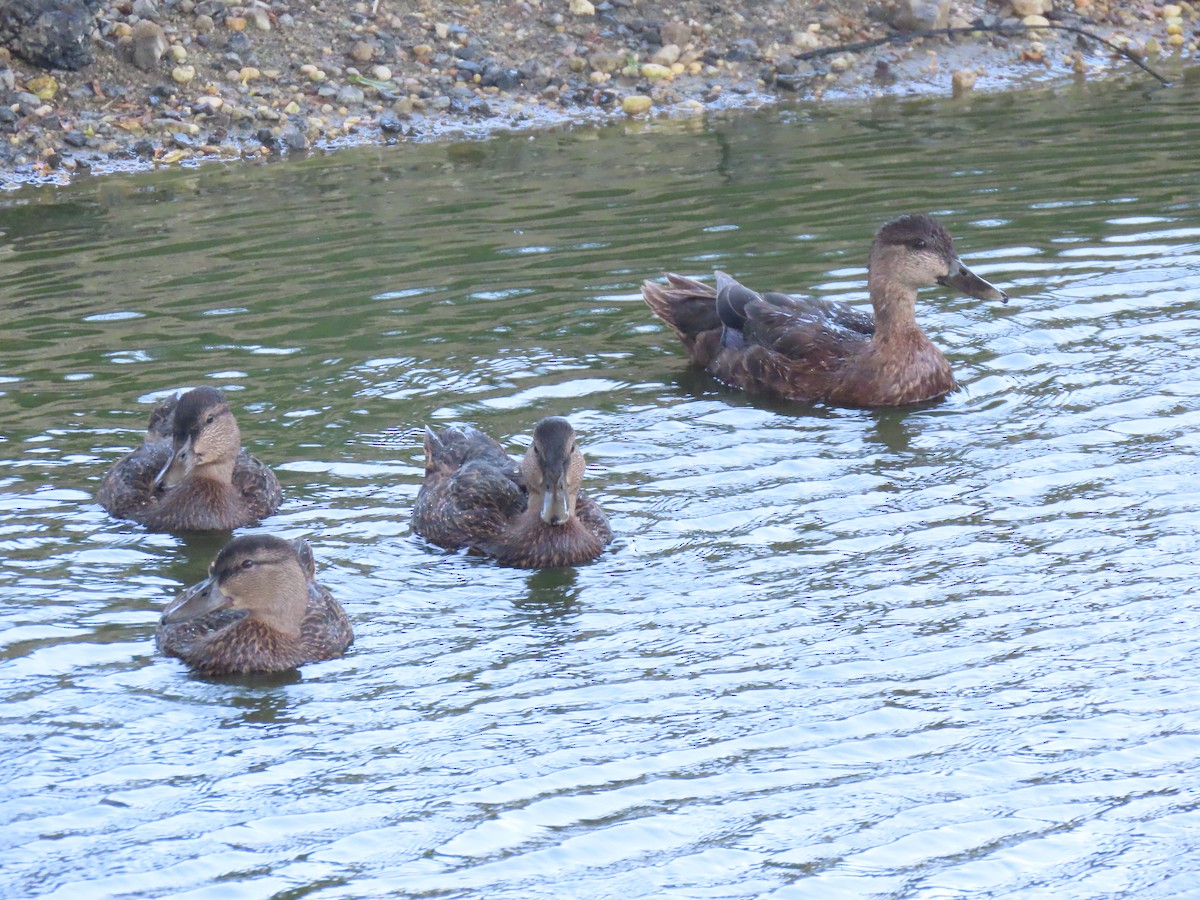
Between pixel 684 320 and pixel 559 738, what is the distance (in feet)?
18.6

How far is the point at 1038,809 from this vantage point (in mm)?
6020

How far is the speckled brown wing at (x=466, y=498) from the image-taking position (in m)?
8.94

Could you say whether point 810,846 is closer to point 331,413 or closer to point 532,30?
point 331,413

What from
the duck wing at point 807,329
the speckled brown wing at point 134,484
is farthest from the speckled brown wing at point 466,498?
the duck wing at point 807,329

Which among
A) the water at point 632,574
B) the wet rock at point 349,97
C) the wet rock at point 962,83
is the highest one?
the wet rock at point 349,97

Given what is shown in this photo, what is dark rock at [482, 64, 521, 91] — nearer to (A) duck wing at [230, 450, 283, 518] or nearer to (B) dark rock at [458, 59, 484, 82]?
(B) dark rock at [458, 59, 484, 82]

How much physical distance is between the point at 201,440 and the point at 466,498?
1412 mm

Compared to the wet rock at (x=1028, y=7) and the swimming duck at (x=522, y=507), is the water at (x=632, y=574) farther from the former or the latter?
the wet rock at (x=1028, y=7)

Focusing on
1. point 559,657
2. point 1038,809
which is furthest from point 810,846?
point 559,657

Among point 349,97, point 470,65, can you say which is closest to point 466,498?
point 349,97

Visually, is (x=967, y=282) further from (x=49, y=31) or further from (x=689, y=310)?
(x=49, y=31)

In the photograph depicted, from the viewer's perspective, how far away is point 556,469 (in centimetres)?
863

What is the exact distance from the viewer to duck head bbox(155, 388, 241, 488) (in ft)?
30.0

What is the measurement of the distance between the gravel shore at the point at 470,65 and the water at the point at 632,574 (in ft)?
8.62
